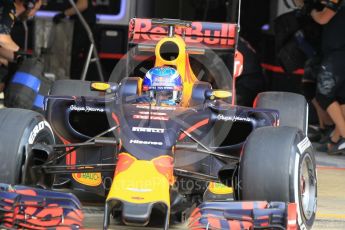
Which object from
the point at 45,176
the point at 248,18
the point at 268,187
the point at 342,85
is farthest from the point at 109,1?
the point at 268,187

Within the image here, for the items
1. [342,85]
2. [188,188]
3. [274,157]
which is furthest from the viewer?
[342,85]

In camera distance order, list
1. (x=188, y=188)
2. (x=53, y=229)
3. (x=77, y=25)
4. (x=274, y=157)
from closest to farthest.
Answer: (x=53, y=229) → (x=274, y=157) → (x=188, y=188) → (x=77, y=25)

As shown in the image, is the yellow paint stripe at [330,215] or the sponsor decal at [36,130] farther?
the yellow paint stripe at [330,215]

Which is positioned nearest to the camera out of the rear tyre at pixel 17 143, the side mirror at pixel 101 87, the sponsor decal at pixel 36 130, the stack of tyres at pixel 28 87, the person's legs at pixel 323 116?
the rear tyre at pixel 17 143

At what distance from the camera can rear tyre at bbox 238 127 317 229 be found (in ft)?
19.5

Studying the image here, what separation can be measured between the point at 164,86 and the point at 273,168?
3.87ft


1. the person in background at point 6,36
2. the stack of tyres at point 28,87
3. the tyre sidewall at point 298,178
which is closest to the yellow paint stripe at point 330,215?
the tyre sidewall at point 298,178

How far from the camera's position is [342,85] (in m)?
10.3

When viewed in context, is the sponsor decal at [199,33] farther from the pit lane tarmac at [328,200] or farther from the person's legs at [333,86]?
the person's legs at [333,86]

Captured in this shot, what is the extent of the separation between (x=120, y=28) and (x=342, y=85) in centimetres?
377

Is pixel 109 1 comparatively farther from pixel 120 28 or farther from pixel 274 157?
pixel 274 157

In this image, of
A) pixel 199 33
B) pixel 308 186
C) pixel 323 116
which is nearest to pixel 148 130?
pixel 308 186

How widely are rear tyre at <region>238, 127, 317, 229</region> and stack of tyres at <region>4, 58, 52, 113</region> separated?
12.3 ft

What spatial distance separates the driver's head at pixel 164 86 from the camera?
6797 millimetres
